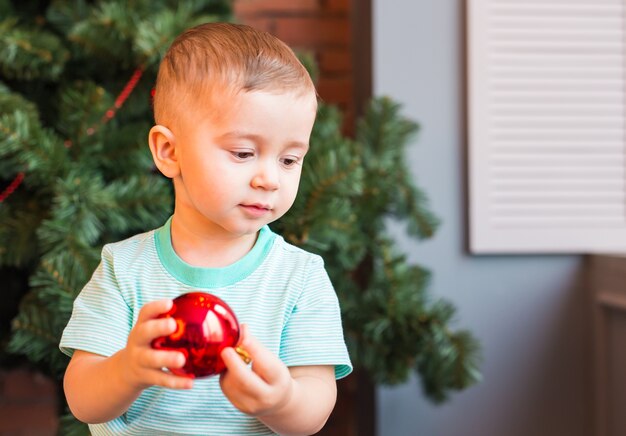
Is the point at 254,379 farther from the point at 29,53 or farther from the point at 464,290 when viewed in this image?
the point at 464,290

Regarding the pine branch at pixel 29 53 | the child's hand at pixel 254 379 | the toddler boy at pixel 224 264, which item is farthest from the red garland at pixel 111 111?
the child's hand at pixel 254 379

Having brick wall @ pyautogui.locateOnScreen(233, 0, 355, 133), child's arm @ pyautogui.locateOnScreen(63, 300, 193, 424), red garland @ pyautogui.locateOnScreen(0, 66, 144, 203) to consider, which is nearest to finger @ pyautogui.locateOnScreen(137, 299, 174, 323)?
child's arm @ pyautogui.locateOnScreen(63, 300, 193, 424)

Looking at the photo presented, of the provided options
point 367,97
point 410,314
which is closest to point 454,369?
point 410,314

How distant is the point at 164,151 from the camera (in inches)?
30.7

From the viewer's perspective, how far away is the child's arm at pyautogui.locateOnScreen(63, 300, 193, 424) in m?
0.63

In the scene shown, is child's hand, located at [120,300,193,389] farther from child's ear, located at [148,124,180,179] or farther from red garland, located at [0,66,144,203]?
red garland, located at [0,66,144,203]

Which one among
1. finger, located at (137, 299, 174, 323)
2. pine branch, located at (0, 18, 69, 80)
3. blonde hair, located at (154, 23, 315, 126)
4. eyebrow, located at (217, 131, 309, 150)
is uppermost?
pine branch, located at (0, 18, 69, 80)

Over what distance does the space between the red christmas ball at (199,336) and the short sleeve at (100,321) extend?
146 mm

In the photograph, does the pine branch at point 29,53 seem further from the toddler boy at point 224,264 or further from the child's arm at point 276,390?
the child's arm at point 276,390

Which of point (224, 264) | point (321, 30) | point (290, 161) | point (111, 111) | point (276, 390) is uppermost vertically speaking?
point (321, 30)

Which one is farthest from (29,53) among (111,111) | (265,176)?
(265,176)

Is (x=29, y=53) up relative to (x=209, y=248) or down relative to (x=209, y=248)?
up

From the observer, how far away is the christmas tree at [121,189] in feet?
3.87

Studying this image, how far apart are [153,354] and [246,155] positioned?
0.21 meters
